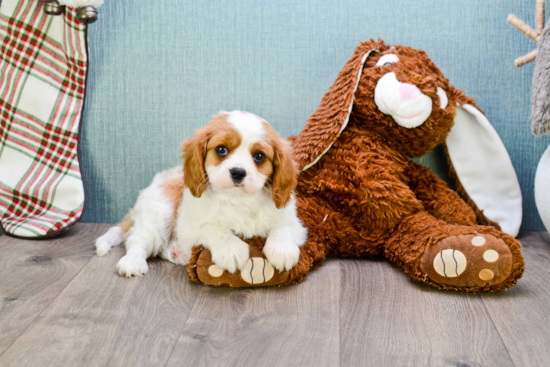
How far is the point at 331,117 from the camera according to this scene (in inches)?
73.4

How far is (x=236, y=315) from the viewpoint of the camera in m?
1.45

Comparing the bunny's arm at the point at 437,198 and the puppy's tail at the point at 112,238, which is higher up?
the bunny's arm at the point at 437,198

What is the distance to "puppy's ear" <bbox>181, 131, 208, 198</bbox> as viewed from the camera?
157 centimetres

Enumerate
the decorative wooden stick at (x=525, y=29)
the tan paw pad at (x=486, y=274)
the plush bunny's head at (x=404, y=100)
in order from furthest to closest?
the decorative wooden stick at (x=525, y=29), the plush bunny's head at (x=404, y=100), the tan paw pad at (x=486, y=274)

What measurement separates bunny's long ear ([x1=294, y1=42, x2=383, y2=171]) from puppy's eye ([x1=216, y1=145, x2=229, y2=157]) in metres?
0.41

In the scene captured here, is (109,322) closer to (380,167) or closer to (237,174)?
(237,174)

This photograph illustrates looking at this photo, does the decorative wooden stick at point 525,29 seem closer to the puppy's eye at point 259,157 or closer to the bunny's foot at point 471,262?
the bunny's foot at point 471,262

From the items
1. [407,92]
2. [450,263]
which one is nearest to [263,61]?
[407,92]

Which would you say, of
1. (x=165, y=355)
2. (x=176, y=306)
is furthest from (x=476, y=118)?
(x=165, y=355)

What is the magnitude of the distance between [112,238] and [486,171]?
1.55 m

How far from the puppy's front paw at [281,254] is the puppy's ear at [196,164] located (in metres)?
0.28

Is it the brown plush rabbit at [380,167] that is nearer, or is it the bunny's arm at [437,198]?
the brown plush rabbit at [380,167]

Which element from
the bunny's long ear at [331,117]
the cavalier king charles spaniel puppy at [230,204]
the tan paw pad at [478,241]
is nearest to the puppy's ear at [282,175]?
the cavalier king charles spaniel puppy at [230,204]

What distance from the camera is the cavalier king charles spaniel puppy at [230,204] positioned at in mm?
1543
